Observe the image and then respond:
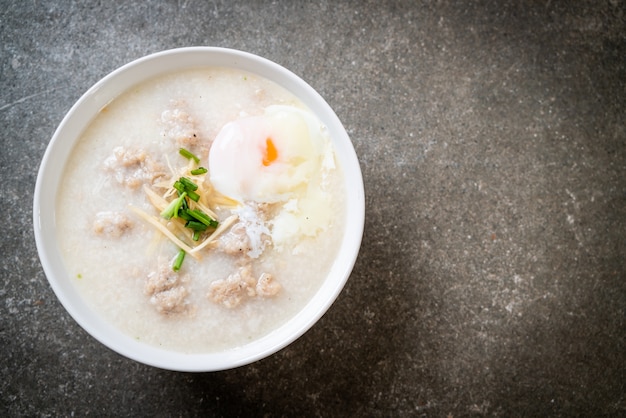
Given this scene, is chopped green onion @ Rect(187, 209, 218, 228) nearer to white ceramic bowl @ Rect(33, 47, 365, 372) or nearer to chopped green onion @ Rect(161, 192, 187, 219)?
chopped green onion @ Rect(161, 192, 187, 219)

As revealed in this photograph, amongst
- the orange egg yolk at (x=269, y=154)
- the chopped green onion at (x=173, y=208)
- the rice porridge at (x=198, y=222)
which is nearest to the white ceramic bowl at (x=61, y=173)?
the rice porridge at (x=198, y=222)

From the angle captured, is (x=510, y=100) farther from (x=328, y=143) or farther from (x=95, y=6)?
(x=95, y=6)

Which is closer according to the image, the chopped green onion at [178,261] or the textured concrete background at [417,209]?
A: the chopped green onion at [178,261]

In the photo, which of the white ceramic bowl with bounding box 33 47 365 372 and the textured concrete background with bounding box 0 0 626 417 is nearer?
the white ceramic bowl with bounding box 33 47 365 372

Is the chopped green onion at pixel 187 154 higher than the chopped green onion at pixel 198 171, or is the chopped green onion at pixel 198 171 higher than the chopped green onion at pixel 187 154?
the chopped green onion at pixel 187 154

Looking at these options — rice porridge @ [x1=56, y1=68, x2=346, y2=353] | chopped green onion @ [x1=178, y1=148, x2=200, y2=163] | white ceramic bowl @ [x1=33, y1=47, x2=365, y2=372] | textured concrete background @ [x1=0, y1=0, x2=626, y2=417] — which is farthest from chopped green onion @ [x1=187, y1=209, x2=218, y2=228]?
textured concrete background @ [x1=0, y1=0, x2=626, y2=417]

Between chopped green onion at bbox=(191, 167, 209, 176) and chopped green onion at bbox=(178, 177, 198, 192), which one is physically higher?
chopped green onion at bbox=(191, 167, 209, 176)

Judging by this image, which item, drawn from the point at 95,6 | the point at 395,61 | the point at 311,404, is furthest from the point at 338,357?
the point at 95,6

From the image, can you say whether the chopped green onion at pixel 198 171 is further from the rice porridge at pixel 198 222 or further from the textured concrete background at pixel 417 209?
the textured concrete background at pixel 417 209
